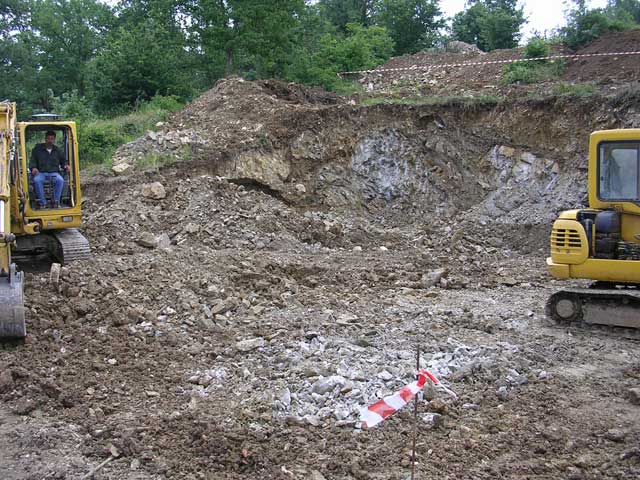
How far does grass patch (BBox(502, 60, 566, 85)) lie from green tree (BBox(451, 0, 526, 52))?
8.24 metres

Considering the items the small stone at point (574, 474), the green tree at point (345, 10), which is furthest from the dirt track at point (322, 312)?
the green tree at point (345, 10)

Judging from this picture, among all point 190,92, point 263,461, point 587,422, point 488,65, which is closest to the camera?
point 263,461

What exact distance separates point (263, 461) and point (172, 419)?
1.05 meters

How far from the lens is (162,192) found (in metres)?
13.2

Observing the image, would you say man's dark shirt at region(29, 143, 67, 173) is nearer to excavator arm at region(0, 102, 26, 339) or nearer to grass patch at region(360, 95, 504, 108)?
excavator arm at region(0, 102, 26, 339)

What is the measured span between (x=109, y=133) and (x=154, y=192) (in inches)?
180

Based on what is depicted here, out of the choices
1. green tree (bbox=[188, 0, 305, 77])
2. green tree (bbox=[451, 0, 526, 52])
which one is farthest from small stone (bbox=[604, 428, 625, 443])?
green tree (bbox=[451, 0, 526, 52])

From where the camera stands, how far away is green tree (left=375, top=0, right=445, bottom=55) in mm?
29172

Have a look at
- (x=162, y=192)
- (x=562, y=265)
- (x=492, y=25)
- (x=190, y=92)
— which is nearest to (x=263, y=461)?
(x=562, y=265)

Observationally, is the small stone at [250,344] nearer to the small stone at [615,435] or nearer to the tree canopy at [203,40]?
the small stone at [615,435]

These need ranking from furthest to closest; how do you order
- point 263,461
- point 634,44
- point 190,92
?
point 190,92
point 634,44
point 263,461

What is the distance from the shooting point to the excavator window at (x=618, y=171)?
770 centimetres

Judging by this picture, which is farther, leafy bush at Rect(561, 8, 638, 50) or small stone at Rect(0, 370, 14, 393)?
leafy bush at Rect(561, 8, 638, 50)

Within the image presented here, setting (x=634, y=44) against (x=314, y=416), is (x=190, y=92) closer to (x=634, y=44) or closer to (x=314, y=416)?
(x=634, y=44)
